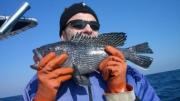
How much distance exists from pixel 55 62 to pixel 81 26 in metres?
1.22

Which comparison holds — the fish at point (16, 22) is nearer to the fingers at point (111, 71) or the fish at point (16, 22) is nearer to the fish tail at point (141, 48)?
the fingers at point (111, 71)

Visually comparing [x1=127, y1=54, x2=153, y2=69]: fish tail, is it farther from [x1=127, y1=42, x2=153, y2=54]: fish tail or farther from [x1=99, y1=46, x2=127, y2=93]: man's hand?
[x1=99, y1=46, x2=127, y2=93]: man's hand

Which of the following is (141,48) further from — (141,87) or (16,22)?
(16,22)

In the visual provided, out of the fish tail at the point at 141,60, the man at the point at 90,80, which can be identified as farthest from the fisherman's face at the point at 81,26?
the fish tail at the point at 141,60

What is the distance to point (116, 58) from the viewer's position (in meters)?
5.04

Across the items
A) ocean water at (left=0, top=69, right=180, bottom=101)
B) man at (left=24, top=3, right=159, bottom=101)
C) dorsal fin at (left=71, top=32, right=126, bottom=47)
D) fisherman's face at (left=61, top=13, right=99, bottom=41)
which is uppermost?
fisherman's face at (left=61, top=13, right=99, bottom=41)

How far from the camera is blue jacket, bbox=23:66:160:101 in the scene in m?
5.20

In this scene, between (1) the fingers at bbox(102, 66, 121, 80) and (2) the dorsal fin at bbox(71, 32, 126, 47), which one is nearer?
(1) the fingers at bbox(102, 66, 121, 80)

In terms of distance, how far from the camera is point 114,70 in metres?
5.02

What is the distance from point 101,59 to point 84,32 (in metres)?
0.67

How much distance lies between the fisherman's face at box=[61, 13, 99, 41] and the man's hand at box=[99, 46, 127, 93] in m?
0.67

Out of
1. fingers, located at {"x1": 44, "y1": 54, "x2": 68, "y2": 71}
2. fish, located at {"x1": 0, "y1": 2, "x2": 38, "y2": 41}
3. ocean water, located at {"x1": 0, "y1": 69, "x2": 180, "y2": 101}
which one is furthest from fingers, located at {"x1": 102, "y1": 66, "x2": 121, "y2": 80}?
ocean water, located at {"x1": 0, "y1": 69, "x2": 180, "y2": 101}

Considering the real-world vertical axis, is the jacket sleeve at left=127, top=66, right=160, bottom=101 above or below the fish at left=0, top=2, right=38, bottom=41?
below

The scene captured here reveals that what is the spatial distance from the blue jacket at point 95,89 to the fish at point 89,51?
27cm
